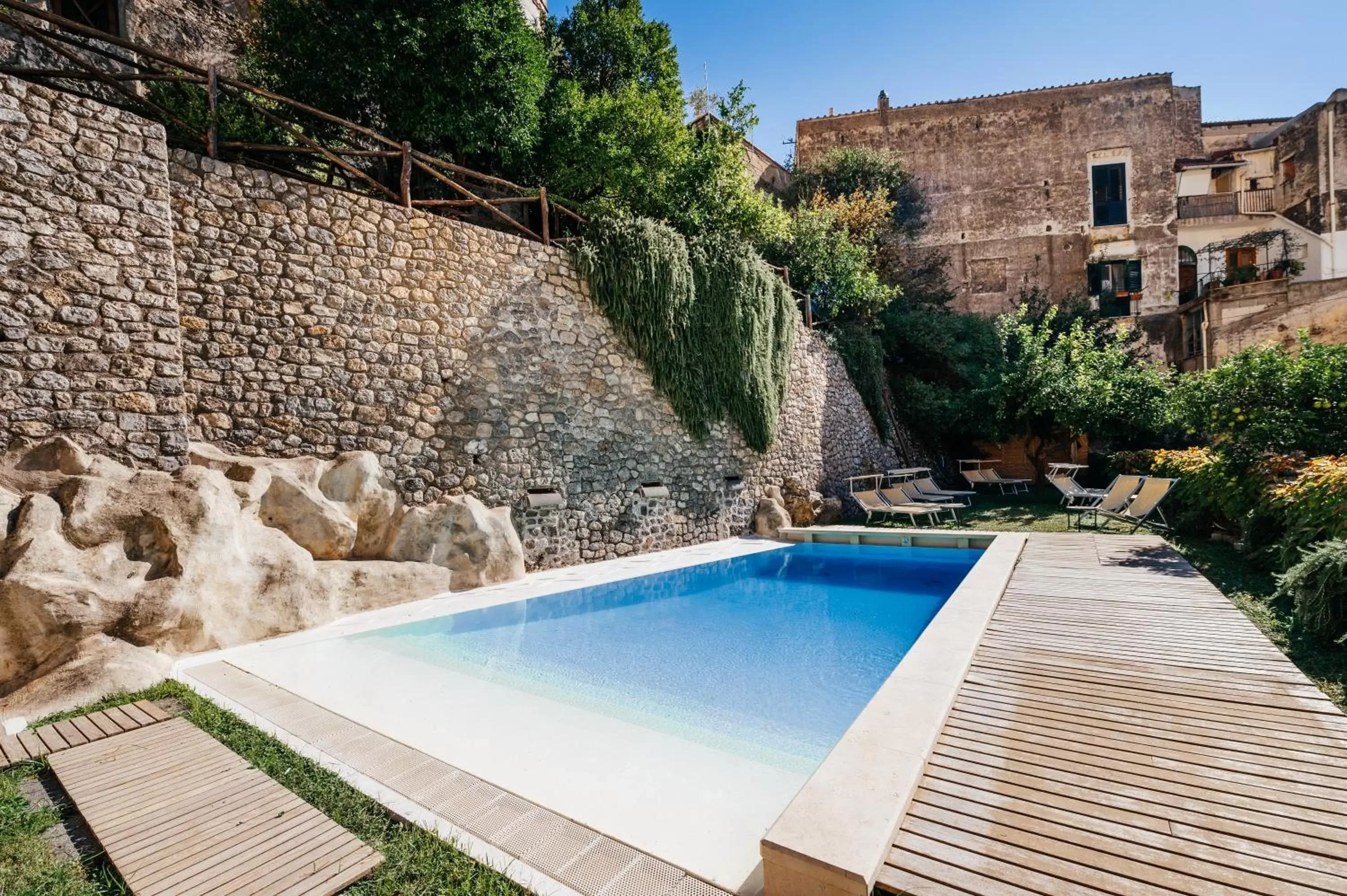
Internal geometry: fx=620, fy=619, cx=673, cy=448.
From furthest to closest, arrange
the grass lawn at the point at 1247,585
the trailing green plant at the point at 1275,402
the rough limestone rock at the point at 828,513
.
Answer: the rough limestone rock at the point at 828,513
the trailing green plant at the point at 1275,402
the grass lawn at the point at 1247,585

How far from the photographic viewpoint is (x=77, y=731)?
3.38 meters

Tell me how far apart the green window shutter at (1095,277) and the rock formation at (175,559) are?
2215cm

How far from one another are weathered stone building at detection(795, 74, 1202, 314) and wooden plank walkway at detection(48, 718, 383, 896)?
22.6 metres

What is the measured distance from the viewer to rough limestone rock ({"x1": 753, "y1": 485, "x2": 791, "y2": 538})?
38.8 feet

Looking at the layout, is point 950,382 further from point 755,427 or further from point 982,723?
point 982,723

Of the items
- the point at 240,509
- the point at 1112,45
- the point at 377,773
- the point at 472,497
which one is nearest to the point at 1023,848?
the point at 377,773

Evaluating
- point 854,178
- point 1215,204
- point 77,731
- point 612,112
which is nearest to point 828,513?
point 612,112

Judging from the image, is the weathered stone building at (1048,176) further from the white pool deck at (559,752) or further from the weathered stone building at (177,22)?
the white pool deck at (559,752)

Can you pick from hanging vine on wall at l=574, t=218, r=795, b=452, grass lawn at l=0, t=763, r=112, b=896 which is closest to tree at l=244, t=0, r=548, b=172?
hanging vine on wall at l=574, t=218, r=795, b=452

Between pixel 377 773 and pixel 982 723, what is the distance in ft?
9.58

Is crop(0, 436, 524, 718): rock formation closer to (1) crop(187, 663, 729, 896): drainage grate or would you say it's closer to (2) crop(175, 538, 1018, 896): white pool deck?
(2) crop(175, 538, 1018, 896): white pool deck

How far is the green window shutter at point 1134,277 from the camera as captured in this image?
20.1 m

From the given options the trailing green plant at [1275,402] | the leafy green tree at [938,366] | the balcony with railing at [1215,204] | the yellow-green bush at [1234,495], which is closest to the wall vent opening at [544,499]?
the yellow-green bush at [1234,495]

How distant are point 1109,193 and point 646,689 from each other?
23.7 meters
